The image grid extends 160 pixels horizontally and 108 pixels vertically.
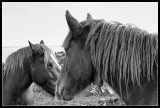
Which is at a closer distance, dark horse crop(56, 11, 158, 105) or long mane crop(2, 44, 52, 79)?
dark horse crop(56, 11, 158, 105)

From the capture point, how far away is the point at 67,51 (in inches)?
120

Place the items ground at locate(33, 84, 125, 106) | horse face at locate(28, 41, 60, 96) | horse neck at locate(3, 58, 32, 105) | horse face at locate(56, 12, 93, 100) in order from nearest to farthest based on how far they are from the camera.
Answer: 1. horse face at locate(56, 12, 93, 100)
2. horse neck at locate(3, 58, 32, 105)
3. horse face at locate(28, 41, 60, 96)
4. ground at locate(33, 84, 125, 106)

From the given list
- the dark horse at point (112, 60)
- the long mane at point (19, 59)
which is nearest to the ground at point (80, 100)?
the long mane at point (19, 59)

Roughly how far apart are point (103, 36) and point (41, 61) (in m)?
3.27

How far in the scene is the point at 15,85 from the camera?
5.73m

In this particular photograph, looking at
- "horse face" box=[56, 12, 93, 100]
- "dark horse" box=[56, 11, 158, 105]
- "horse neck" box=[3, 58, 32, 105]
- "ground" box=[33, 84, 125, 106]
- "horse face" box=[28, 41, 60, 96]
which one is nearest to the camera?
"dark horse" box=[56, 11, 158, 105]

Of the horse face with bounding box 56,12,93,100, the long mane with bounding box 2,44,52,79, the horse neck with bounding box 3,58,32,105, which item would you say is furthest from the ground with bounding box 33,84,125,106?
the horse face with bounding box 56,12,93,100

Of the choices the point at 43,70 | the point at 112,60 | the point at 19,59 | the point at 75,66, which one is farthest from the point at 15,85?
the point at 112,60

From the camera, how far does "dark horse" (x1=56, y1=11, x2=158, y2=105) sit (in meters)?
2.62

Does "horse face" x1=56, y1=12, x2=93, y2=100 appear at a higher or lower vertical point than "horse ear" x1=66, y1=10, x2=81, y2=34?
lower

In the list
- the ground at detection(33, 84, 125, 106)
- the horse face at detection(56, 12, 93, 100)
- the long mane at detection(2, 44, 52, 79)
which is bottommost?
the ground at detection(33, 84, 125, 106)

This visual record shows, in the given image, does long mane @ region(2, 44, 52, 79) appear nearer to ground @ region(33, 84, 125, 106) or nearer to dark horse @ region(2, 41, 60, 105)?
dark horse @ region(2, 41, 60, 105)

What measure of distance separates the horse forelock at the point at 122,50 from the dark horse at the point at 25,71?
312cm

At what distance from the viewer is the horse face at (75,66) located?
2.91 meters
